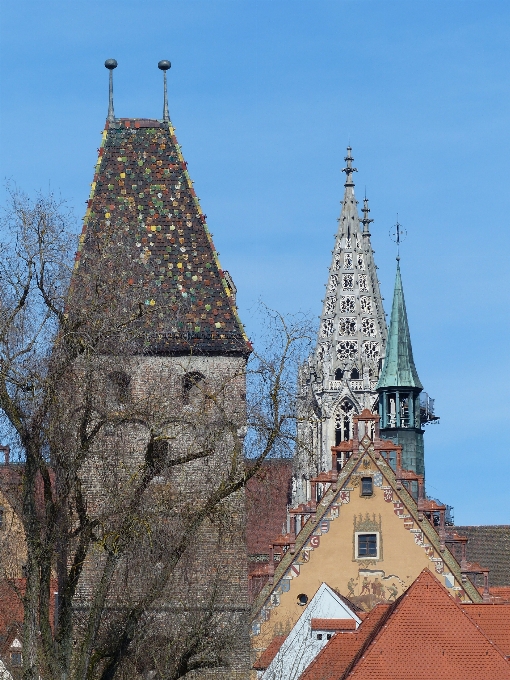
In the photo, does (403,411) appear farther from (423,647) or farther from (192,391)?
(192,391)

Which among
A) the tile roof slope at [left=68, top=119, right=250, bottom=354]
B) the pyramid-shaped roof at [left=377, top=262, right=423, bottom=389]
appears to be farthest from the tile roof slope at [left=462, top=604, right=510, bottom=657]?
the pyramid-shaped roof at [left=377, top=262, right=423, bottom=389]

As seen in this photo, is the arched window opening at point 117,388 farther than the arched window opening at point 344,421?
No

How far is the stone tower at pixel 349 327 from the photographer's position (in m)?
143

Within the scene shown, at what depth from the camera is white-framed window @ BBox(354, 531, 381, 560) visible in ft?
174

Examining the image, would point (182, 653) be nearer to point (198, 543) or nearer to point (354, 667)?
point (198, 543)

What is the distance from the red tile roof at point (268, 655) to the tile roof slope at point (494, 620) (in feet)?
19.3

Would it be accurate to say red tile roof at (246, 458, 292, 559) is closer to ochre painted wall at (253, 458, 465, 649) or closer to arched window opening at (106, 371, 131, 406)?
arched window opening at (106, 371, 131, 406)

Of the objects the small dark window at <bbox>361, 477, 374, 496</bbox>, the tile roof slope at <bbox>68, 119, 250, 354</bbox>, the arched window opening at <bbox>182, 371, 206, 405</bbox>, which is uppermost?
the tile roof slope at <bbox>68, 119, 250, 354</bbox>

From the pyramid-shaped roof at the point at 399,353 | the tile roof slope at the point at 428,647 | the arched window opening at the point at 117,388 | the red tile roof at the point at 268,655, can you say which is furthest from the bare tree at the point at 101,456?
the pyramid-shaped roof at the point at 399,353

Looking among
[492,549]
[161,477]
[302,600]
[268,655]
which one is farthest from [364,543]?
[161,477]

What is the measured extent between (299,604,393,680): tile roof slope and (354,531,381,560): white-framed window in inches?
330

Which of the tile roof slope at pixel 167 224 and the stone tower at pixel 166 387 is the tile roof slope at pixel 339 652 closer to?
the stone tower at pixel 166 387

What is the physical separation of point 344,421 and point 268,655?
93.4m

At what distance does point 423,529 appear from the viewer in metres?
53.0
